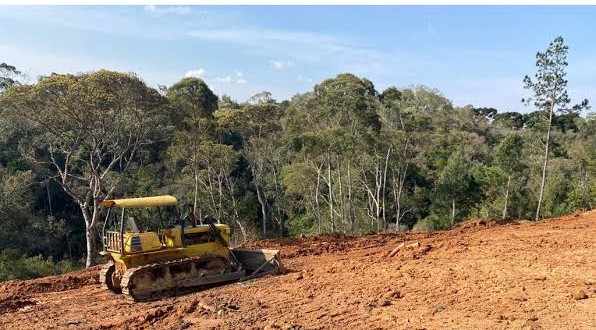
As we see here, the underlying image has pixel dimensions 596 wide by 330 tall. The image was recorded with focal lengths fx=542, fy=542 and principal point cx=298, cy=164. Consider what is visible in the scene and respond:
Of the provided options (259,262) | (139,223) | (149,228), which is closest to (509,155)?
(259,262)

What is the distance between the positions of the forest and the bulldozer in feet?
37.2

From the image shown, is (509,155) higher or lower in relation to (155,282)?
higher

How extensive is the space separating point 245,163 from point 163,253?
30643 millimetres

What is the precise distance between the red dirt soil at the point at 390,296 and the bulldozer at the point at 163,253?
0.38m

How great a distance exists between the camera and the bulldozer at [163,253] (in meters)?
10.8

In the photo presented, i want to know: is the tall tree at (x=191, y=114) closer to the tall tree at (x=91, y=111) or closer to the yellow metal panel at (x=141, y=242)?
the tall tree at (x=91, y=111)

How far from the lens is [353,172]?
37.1 meters

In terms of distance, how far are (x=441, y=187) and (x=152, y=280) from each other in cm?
2908

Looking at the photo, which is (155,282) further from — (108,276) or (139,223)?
(108,276)

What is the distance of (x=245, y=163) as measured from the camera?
41.8 metres

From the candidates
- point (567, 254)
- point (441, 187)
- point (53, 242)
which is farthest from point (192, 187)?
point (567, 254)

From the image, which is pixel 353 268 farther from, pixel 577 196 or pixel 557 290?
pixel 577 196

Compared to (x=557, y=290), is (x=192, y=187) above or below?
above

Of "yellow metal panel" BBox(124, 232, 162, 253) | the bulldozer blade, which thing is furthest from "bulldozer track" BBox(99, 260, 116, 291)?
the bulldozer blade
